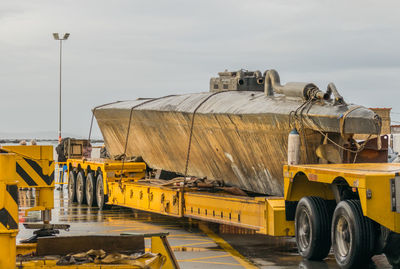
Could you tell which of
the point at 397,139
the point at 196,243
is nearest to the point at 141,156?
the point at 196,243

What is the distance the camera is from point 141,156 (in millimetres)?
20906

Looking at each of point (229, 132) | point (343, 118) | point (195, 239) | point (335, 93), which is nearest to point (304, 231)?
point (343, 118)

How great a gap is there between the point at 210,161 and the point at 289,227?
5094 mm

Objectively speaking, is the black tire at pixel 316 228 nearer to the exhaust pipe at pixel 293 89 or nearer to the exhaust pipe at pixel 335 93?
the exhaust pipe at pixel 335 93

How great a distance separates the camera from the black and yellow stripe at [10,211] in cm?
697

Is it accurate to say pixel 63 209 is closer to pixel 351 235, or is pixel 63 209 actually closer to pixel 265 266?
pixel 265 266

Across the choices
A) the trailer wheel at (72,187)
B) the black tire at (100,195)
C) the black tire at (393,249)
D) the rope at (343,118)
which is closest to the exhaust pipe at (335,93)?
the rope at (343,118)

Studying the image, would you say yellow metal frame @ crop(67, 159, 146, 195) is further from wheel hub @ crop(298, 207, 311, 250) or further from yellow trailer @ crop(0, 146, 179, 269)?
yellow trailer @ crop(0, 146, 179, 269)

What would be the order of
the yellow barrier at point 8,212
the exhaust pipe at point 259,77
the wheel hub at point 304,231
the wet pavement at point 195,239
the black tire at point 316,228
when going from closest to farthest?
1. the yellow barrier at point 8,212
2. the black tire at point 316,228
3. the wheel hub at point 304,231
4. the wet pavement at point 195,239
5. the exhaust pipe at point 259,77

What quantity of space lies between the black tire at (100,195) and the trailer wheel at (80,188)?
1.49 meters

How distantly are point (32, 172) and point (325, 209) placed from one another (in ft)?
14.4

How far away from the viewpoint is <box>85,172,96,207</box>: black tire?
71.1 ft

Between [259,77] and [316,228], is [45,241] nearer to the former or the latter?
[316,228]

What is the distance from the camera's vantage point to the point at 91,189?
21.7 m
